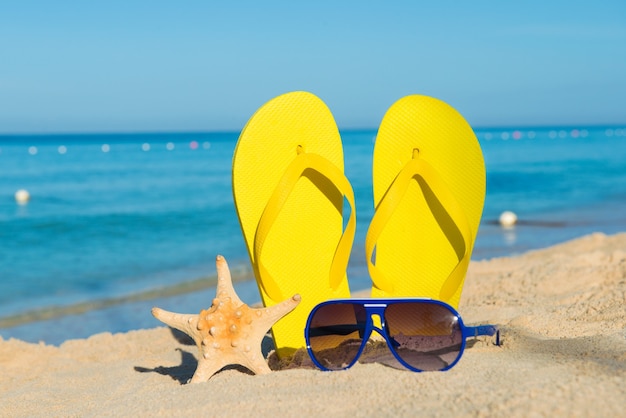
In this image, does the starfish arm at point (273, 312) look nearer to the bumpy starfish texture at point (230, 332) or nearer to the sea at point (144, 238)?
the bumpy starfish texture at point (230, 332)

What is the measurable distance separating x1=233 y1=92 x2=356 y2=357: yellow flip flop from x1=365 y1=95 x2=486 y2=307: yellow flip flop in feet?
0.67

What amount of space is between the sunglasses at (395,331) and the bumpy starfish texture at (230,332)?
163mm

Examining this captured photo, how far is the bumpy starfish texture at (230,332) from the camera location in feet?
8.37

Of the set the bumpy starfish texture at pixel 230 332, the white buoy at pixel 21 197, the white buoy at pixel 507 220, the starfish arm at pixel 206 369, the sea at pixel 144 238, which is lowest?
the white buoy at pixel 21 197

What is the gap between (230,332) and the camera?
259 centimetres

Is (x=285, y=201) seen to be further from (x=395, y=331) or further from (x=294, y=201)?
(x=395, y=331)

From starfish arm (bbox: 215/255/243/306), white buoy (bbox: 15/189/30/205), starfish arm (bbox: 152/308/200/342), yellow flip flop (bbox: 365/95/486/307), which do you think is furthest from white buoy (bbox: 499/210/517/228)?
white buoy (bbox: 15/189/30/205)

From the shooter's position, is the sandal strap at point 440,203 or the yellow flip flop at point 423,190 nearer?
the sandal strap at point 440,203

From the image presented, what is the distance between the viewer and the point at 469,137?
126 inches

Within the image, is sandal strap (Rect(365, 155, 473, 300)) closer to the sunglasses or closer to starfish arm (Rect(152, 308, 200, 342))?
the sunglasses

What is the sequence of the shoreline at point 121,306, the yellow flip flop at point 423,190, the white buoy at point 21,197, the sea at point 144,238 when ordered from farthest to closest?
1. the white buoy at point 21,197
2. the sea at point 144,238
3. the shoreline at point 121,306
4. the yellow flip flop at point 423,190

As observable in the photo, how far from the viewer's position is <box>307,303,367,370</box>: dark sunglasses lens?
251 centimetres

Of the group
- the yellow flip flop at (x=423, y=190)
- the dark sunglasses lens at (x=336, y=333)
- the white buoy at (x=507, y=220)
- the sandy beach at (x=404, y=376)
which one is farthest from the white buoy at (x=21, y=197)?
the dark sunglasses lens at (x=336, y=333)

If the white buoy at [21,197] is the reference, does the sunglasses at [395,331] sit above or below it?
above
